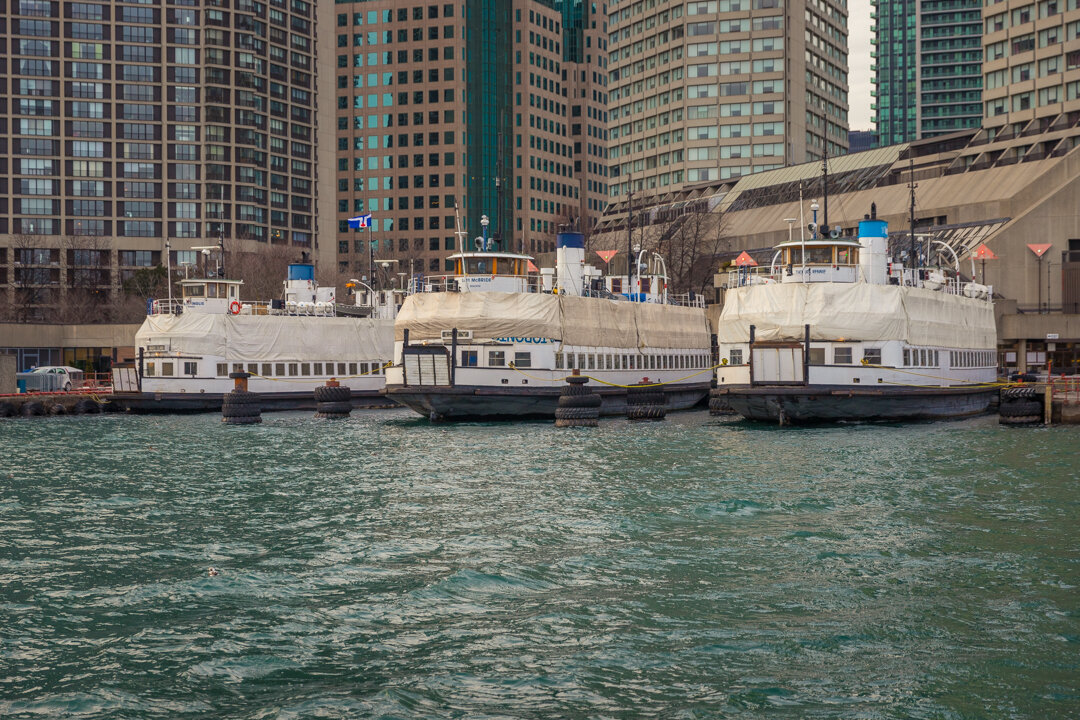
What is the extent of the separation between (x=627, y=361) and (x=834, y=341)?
1484 centimetres

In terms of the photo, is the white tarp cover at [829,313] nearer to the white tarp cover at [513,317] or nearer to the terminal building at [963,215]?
the white tarp cover at [513,317]

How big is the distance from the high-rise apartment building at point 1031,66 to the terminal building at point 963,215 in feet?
3.94

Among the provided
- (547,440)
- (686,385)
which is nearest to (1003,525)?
(547,440)

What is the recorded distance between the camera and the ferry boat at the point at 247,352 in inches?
2504

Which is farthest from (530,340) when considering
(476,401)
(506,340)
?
(476,401)

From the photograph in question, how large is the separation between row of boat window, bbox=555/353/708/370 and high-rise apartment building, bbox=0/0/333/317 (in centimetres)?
10054

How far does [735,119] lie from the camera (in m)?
170

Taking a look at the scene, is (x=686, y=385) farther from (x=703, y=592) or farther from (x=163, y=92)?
(x=163, y=92)

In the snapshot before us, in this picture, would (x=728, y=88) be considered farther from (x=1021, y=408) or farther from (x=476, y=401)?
(x=1021, y=408)

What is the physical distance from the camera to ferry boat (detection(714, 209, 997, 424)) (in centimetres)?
4878

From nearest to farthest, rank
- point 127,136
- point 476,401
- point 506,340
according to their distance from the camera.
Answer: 1. point 476,401
2. point 506,340
3. point 127,136

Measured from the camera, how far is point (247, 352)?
6500 cm

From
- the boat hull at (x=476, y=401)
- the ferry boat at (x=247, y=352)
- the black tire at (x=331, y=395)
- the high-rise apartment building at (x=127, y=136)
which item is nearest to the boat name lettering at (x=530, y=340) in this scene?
the boat hull at (x=476, y=401)

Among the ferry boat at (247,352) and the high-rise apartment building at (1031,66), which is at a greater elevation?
the high-rise apartment building at (1031,66)
